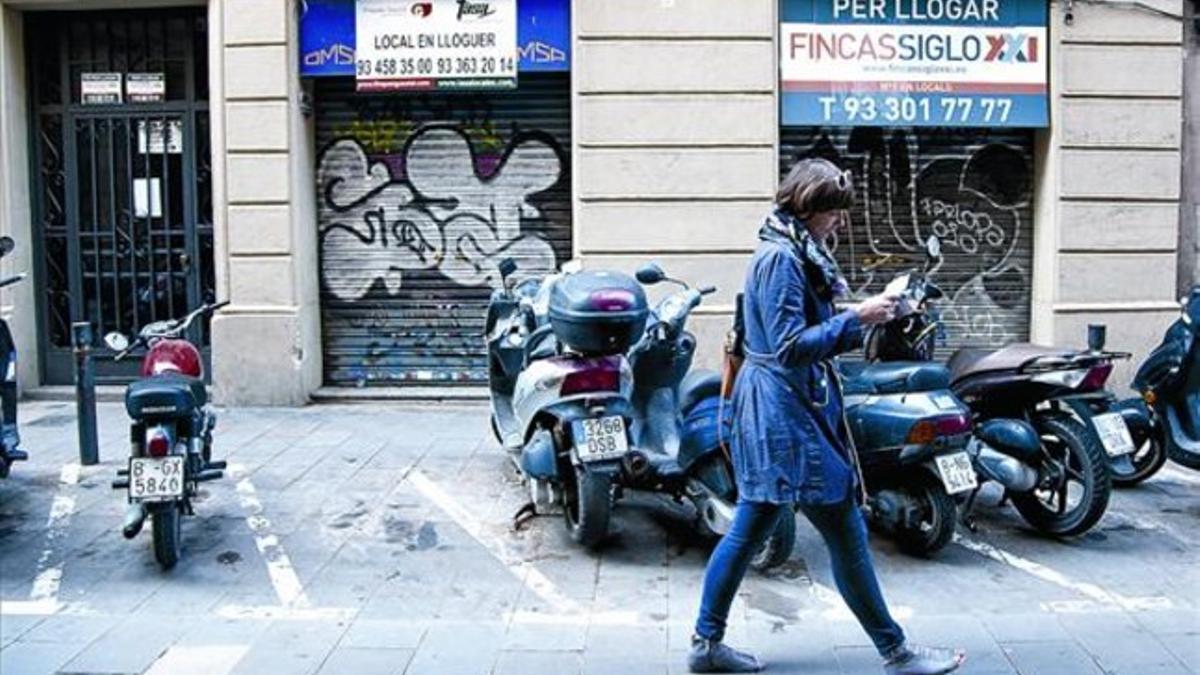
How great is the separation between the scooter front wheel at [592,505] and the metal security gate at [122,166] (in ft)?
18.6

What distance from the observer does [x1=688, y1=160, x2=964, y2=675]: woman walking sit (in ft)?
13.6

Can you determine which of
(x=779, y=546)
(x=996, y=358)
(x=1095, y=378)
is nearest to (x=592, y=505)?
(x=779, y=546)

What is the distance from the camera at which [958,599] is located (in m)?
5.36

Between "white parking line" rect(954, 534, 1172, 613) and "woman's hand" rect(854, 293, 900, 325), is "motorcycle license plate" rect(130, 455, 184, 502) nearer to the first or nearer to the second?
"woman's hand" rect(854, 293, 900, 325)

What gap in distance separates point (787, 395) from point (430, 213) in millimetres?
6670

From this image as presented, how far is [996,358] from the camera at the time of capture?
6.41 meters

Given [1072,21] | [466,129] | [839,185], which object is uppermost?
[1072,21]

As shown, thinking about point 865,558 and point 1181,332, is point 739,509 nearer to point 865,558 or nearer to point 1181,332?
point 865,558

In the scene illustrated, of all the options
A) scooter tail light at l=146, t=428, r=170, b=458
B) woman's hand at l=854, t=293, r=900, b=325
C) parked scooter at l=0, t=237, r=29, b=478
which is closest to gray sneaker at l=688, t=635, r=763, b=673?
woman's hand at l=854, t=293, r=900, b=325

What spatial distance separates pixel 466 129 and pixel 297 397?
2.64 m

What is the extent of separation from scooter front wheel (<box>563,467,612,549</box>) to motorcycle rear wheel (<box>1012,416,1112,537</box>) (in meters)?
2.13

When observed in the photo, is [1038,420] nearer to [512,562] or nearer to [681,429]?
[681,429]

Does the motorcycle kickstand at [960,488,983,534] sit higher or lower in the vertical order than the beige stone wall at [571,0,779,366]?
lower

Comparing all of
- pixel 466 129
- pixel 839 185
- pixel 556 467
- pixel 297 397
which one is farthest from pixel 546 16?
pixel 839 185
